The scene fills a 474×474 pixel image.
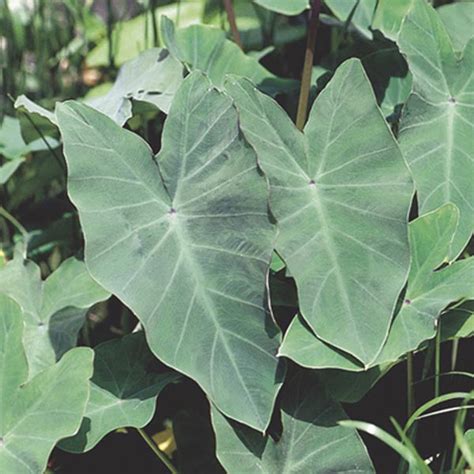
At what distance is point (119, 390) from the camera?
1302 mm

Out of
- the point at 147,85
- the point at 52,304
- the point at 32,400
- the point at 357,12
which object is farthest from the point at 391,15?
the point at 32,400

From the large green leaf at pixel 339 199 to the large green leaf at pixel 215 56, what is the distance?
15.3 inches

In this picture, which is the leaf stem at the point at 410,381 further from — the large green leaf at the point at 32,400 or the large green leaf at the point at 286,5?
the large green leaf at the point at 286,5

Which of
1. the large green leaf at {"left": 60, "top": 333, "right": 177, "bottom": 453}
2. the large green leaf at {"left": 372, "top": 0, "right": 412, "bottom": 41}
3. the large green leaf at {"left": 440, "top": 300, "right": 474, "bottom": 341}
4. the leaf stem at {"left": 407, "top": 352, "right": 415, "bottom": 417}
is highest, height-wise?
the large green leaf at {"left": 372, "top": 0, "right": 412, "bottom": 41}

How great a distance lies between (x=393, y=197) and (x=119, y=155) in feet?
1.14

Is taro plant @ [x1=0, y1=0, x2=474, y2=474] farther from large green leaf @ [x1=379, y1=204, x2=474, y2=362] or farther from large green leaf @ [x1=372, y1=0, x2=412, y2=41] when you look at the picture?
large green leaf @ [x1=372, y1=0, x2=412, y2=41]

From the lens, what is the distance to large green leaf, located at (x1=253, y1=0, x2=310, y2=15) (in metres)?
1.57

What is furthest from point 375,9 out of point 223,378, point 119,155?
point 223,378

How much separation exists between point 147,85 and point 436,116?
44cm

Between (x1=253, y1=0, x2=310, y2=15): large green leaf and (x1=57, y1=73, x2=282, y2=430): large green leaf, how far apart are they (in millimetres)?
408

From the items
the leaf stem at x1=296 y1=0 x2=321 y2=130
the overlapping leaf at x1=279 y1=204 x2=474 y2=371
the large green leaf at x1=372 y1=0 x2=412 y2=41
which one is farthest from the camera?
the large green leaf at x1=372 y1=0 x2=412 y2=41

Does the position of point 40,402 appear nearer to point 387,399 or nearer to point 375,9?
point 387,399

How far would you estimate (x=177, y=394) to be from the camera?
65.5 inches

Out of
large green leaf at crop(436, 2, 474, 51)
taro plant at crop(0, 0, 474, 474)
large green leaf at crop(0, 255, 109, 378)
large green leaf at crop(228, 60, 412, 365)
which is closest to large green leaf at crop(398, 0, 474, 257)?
taro plant at crop(0, 0, 474, 474)
